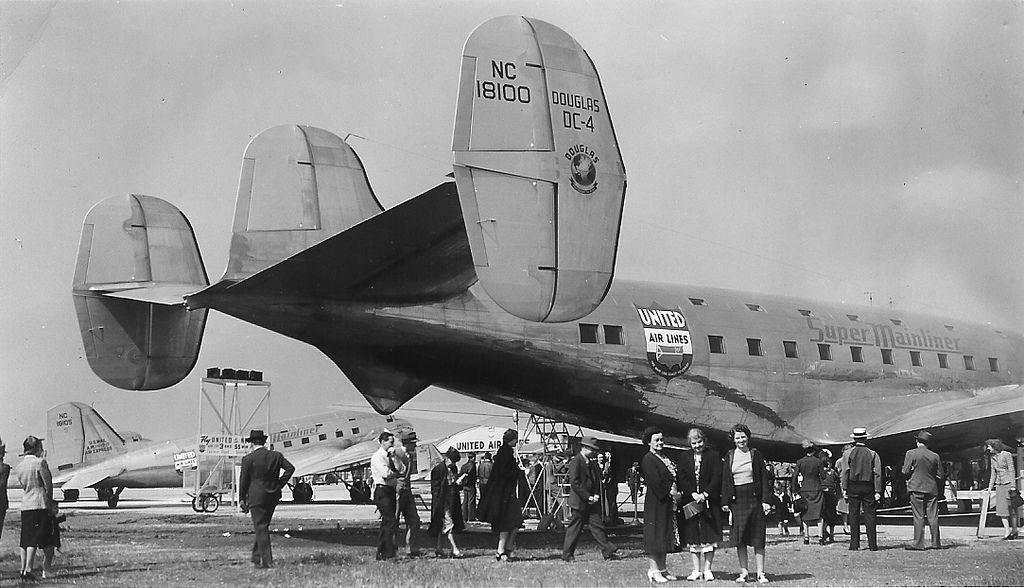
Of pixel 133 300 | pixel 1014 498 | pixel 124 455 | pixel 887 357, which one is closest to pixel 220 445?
pixel 133 300

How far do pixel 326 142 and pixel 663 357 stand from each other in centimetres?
652

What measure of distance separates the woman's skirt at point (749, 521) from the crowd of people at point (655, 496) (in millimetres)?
10

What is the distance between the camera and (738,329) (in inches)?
676

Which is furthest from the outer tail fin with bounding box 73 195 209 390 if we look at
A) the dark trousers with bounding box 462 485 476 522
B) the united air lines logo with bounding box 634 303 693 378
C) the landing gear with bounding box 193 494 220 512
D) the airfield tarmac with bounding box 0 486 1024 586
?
the landing gear with bounding box 193 494 220 512

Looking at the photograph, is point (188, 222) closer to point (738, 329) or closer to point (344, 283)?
point (344, 283)

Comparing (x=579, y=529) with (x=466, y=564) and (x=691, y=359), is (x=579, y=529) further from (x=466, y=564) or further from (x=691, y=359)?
(x=691, y=359)

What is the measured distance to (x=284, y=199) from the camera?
1273cm

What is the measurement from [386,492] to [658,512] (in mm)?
3437

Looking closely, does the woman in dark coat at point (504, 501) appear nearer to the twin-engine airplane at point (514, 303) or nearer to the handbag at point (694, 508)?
the twin-engine airplane at point (514, 303)

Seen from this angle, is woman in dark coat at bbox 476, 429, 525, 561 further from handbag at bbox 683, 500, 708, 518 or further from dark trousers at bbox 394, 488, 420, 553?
handbag at bbox 683, 500, 708, 518

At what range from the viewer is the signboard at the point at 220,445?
22.6 m

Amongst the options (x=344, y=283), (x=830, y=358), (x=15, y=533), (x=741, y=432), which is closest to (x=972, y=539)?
(x=830, y=358)

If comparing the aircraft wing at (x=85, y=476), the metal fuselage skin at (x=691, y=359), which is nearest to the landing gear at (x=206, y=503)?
the aircraft wing at (x=85, y=476)

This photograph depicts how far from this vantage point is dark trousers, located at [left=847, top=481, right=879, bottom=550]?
41.9 ft
